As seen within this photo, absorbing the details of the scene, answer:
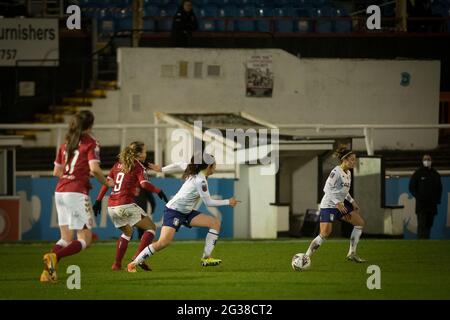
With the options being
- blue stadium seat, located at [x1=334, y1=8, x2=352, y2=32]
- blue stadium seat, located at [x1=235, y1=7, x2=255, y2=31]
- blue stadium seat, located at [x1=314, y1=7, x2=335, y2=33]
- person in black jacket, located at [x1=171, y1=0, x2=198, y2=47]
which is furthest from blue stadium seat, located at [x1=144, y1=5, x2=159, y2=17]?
blue stadium seat, located at [x1=334, y1=8, x2=352, y2=32]

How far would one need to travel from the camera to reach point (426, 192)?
79.2ft

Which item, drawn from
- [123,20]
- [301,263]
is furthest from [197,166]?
[123,20]

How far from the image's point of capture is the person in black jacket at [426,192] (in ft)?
79.2

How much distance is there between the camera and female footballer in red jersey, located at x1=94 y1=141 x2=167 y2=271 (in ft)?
55.1

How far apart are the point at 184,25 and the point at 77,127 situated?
545 inches

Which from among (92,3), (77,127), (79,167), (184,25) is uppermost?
(92,3)

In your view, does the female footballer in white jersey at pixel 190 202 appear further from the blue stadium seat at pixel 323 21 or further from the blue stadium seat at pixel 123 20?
the blue stadium seat at pixel 123 20

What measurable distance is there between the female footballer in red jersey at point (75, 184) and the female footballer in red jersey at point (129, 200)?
1.65m

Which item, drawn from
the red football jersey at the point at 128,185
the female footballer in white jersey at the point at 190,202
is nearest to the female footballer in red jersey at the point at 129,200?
the red football jersey at the point at 128,185

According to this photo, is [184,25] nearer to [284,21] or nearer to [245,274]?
[284,21]

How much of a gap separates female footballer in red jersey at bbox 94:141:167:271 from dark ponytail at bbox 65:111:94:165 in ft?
6.11

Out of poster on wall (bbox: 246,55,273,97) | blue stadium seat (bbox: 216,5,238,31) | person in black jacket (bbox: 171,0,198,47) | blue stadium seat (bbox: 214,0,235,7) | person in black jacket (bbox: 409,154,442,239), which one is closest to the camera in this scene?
person in black jacket (bbox: 409,154,442,239)

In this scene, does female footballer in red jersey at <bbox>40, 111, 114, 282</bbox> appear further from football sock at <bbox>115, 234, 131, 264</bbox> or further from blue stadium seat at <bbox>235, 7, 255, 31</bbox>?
blue stadium seat at <bbox>235, 7, 255, 31</bbox>

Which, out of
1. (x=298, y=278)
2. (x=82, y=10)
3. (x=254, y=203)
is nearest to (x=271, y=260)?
(x=298, y=278)
